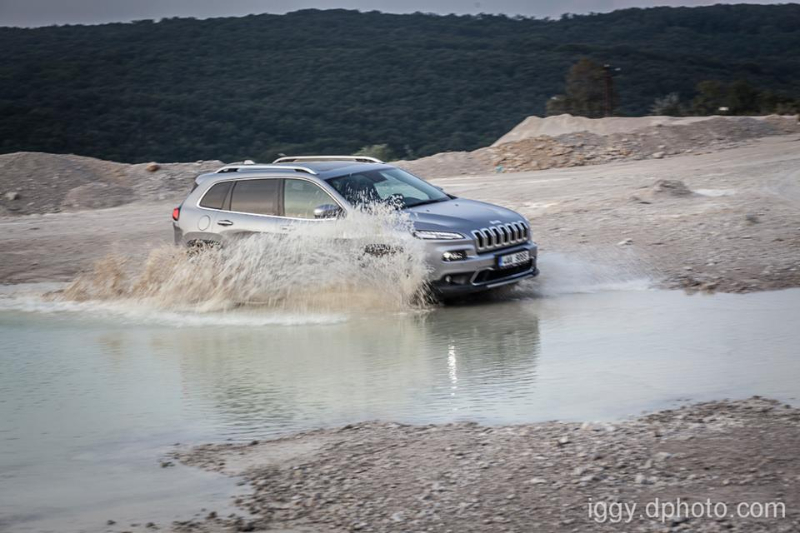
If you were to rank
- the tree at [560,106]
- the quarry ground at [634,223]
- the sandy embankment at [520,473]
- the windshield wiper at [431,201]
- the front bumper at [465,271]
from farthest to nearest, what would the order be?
the tree at [560,106] → the quarry ground at [634,223] → the windshield wiper at [431,201] → the front bumper at [465,271] → the sandy embankment at [520,473]

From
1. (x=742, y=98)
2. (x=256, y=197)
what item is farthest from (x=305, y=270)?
(x=742, y=98)

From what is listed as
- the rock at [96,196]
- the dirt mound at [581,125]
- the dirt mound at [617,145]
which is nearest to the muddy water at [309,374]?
the rock at [96,196]

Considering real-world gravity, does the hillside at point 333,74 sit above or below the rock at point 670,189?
above

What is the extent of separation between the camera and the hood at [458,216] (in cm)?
1072

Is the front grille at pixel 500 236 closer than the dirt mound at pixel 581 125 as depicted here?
Yes

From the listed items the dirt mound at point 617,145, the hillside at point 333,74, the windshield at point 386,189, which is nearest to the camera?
the windshield at point 386,189

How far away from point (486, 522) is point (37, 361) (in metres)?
6.27

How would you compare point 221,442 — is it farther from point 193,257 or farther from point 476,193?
point 476,193

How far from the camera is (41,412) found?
782 centimetres

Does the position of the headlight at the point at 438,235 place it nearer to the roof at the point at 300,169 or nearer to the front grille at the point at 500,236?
the front grille at the point at 500,236

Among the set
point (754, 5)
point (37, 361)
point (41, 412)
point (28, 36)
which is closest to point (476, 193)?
point (37, 361)

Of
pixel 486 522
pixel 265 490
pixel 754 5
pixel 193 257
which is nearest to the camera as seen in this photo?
pixel 486 522

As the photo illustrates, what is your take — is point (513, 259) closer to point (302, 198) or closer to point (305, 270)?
point (305, 270)

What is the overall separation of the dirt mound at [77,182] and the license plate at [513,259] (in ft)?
51.1
